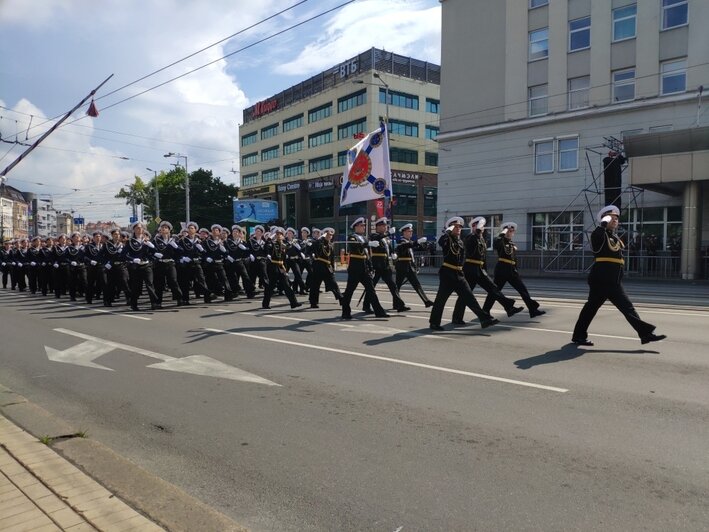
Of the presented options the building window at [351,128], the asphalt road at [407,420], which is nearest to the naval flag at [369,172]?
the asphalt road at [407,420]

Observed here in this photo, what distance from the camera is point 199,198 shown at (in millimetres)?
76000

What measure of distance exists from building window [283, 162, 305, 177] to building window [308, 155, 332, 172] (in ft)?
5.64

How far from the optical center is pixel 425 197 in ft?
196

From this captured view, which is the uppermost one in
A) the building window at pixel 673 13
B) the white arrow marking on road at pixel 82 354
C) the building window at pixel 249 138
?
the building window at pixel 249 138

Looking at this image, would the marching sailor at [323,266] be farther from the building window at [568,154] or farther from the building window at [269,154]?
the building window at [269,154]

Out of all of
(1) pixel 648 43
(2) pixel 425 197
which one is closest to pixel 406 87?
(2) pixel 425 197

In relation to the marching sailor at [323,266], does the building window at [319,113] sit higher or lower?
higher

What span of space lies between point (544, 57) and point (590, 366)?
29061 millimetres

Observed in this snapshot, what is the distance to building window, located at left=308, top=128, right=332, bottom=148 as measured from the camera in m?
61.5

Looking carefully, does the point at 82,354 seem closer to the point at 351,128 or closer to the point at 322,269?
the point at 322,269

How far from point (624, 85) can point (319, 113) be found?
38.9m

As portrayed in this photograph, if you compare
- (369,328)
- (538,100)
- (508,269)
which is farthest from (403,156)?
(369,328)

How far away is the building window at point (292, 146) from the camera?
66625 millimetres

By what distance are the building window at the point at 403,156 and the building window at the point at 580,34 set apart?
27548 millimetres
